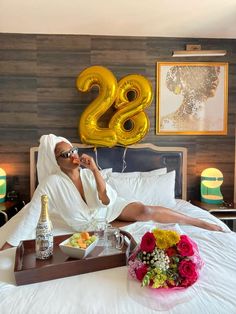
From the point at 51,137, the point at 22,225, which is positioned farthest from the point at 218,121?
the point at 22,225

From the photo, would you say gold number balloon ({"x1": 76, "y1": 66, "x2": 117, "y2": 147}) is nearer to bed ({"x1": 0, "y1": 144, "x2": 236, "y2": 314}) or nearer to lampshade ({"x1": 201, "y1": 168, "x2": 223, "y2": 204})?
lampshade ({"x1": 201, "y1": 168, "x2": 223, "y2": 204})

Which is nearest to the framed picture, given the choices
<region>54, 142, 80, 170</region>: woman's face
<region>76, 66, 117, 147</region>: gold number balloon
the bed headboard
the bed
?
the bed headboard

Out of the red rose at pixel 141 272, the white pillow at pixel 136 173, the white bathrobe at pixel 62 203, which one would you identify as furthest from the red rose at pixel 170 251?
the white pillow at pixel 136 173

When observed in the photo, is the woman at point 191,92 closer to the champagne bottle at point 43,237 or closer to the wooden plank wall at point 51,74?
the wooden plank wall at point 51,74

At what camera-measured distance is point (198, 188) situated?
3.41 meters

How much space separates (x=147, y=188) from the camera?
2.82m

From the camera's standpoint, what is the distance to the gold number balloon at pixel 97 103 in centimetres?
296

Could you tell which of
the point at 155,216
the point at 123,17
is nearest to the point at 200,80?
the point at 123,17

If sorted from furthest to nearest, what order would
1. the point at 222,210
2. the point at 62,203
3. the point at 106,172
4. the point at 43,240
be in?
the point at 106,172, the point at 222,210, the point at 62,203, the point at 43,240

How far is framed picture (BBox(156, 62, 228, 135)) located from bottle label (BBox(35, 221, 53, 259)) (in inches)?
87.6

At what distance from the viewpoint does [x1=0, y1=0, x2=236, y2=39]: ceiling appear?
2.48m

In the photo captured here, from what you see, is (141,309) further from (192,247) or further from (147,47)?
(147,47)

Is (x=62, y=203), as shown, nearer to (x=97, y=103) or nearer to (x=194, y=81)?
(x=97, y=103)

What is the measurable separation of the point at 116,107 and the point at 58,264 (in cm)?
216
